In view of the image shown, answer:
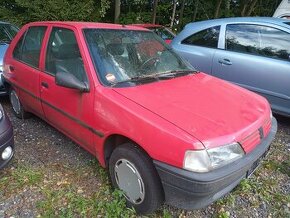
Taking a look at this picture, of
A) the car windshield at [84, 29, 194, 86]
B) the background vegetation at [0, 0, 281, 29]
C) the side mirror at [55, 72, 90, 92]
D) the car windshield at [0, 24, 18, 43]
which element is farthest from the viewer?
the background vegetation at [0, 0, 281, 29]

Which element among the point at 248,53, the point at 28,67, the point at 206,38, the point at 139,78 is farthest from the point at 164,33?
the point at 139,78

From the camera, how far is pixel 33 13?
1052 centimetres

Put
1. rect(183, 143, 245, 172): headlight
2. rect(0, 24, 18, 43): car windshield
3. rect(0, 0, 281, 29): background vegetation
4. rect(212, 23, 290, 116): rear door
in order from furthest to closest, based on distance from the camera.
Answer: rect(0, 0, 281, 29): background vegetation < rect(0, 24, 18, 43): car windshield < rect(212, 23, 290, 116): rear door < rect(183, 143, 245, 172): headlight

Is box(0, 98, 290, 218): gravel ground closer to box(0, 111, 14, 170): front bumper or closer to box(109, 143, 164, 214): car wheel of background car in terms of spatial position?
box(109, 143, 164, 214): car wheel of background car

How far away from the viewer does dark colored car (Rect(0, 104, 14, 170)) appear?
2.86 metres

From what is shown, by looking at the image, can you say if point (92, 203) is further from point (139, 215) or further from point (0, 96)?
point (0, 96)

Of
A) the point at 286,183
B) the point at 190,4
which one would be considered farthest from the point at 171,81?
the point at 190,4

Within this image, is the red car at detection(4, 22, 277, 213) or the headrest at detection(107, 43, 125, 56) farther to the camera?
the headrest at detection(107, 43, 125, 56)

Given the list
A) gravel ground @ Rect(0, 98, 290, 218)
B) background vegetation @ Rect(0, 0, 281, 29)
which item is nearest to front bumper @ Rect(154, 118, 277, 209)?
gravel ground @ Rect(0, 98, 290, 218)

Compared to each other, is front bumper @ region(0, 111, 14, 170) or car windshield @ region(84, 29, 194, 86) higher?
car windshield @ region(84, 29, 194, 86)

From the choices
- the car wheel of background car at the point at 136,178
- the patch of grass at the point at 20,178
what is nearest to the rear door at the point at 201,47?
the car wheel of background car at the point at 136,178

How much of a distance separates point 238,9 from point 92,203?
14.4 meters

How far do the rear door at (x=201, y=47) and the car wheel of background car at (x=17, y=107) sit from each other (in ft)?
8.64

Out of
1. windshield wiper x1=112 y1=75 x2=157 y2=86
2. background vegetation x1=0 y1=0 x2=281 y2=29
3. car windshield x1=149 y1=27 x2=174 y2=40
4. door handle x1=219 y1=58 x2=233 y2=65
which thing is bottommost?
background vegetation x1=0 y1=0 x2=281 y2=29
